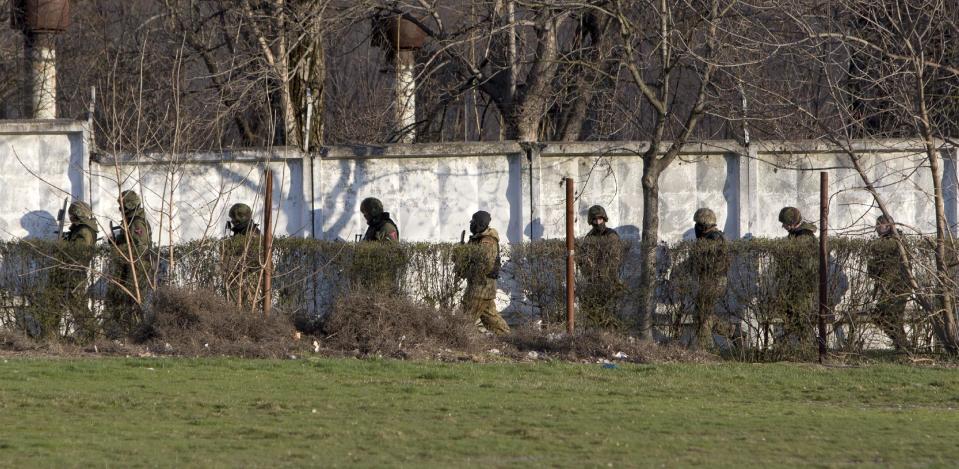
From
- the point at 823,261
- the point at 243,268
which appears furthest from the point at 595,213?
the point at 243,268

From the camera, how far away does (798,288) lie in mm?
14125

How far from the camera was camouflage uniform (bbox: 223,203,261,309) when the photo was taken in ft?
47.2

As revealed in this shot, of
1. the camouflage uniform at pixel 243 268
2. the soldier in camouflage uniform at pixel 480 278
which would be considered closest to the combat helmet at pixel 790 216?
the soldier in camouflage uniform at pixel 480 278

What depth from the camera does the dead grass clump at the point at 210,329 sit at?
1357cm

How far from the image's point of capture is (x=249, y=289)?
14.5m

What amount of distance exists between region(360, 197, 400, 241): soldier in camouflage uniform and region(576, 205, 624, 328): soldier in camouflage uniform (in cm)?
219

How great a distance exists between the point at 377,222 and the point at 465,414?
636 cm

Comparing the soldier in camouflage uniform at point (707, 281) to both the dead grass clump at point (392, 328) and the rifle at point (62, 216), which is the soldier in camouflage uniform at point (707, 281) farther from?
the rifle at point (62, 216)

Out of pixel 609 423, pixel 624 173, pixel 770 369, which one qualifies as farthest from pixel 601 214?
pixel 609 423

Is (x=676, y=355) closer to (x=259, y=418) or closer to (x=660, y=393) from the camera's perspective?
(x=660, y=393)

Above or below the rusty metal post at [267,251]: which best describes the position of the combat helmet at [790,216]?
above

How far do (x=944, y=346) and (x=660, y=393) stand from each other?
4.11 meters

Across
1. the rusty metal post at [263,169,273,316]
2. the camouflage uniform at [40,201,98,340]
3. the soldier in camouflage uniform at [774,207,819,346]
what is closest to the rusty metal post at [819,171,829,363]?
the soldier in camouflage uniform at [774,207,819,346]

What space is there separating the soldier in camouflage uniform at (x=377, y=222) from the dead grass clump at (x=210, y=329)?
6.37 ft
